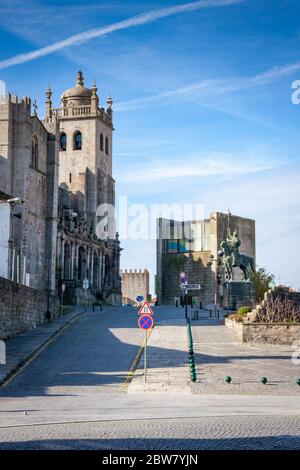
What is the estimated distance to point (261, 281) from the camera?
89250 millimetres

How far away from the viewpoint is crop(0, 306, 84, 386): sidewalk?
2661cm

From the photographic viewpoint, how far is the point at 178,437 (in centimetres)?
1344

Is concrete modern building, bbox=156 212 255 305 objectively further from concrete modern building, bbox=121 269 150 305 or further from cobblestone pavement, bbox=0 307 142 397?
cobblestone pavement, bbox=0 307 142 397

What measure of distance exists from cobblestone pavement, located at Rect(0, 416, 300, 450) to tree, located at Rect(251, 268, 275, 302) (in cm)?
6738

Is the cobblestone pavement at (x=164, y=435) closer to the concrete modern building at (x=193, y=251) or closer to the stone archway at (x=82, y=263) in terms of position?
the stone archway at (x=82, y=263)

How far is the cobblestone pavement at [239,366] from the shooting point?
23.2 m

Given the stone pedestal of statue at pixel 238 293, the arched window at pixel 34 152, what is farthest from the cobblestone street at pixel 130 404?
the arched window at pixel 34 152

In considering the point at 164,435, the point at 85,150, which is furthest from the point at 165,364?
the point at 85,150

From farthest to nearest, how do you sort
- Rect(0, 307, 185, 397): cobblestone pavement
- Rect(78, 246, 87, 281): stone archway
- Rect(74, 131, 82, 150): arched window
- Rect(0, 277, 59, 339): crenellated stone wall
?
Rect(74, 131, 82, 150): arched window, Rect(78, 246, 87, 281): stone archway, Rect(0, 277, 59, 339): crenellated stone wall, Rect(0, 307, 185, 397): cobblestone pavement

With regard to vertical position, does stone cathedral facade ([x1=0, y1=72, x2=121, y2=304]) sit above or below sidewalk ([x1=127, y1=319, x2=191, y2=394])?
above

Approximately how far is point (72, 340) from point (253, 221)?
67322 millimetres

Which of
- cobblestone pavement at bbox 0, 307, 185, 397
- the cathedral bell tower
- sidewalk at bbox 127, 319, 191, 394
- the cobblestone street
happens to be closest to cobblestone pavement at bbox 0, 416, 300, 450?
the cobblestone street

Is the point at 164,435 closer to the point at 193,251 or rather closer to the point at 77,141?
the point at 77,141

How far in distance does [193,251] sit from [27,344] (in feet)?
206
